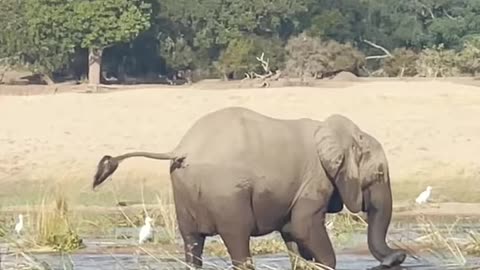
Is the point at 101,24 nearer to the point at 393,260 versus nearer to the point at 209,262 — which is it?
the point at 209,262

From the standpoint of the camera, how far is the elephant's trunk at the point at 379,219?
43.2 feet

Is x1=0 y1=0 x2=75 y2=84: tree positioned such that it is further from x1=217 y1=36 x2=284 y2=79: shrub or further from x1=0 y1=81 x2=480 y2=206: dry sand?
x1=0 y1=81 x2=480 y2=206: dry sand

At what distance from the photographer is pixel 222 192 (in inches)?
482

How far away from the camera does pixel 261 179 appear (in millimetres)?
12391

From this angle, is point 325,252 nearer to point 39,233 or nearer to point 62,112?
point 39,233

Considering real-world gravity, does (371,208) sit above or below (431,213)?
above

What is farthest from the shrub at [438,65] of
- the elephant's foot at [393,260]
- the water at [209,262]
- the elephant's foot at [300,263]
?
the elephant's foot at [300,263]

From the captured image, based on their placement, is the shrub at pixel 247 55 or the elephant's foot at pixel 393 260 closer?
the elephant's foot at pixel 393 260

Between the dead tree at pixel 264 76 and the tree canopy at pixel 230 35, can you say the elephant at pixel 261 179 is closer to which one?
the dead tree at pixel 264 76

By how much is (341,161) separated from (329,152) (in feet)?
0.44

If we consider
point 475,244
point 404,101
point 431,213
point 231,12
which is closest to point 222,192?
point 475,244

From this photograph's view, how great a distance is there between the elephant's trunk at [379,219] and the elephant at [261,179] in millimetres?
30

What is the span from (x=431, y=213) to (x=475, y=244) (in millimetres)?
7579

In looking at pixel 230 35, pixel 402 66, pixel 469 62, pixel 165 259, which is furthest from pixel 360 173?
pixel 230 35
